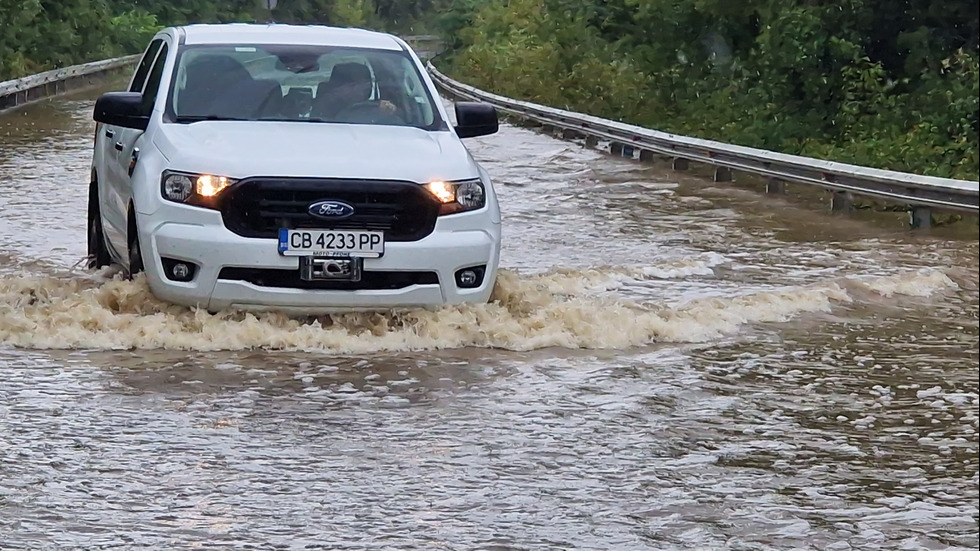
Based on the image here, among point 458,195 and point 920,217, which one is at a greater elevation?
point 458,195

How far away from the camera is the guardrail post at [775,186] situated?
60.6 ft

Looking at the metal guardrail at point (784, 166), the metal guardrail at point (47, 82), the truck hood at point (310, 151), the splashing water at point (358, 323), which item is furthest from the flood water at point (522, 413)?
the metal guardrail at point (47, 82)

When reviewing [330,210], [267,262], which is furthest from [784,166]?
[267,262]

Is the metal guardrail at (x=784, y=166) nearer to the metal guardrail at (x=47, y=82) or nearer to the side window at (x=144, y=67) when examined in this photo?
the side window at (x=144, y=67)

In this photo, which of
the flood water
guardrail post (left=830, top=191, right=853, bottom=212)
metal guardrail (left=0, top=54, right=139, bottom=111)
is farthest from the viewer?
metal guardrail (left=0, top=54, right=139, bottom=111)

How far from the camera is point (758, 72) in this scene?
26.3 meters

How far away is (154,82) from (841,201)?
8129 millimetres

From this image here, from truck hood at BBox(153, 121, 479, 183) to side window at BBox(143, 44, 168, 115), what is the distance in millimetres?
520

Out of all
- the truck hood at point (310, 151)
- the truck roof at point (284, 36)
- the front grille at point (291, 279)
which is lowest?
the front grille at point (291, 279)

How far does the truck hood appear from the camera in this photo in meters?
9.01

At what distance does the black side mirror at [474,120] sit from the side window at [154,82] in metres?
1.74

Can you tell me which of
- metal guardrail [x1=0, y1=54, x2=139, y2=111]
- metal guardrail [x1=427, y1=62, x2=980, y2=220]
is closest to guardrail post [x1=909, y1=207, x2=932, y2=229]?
metal guardrail [x1=427, y1=62, x2=980, y2=220]

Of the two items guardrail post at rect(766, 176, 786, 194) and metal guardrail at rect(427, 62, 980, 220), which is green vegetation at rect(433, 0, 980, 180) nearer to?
metal guardrail at rect(427, 62, 980, 220)

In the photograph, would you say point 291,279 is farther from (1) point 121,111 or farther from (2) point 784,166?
(2) point 784,166
